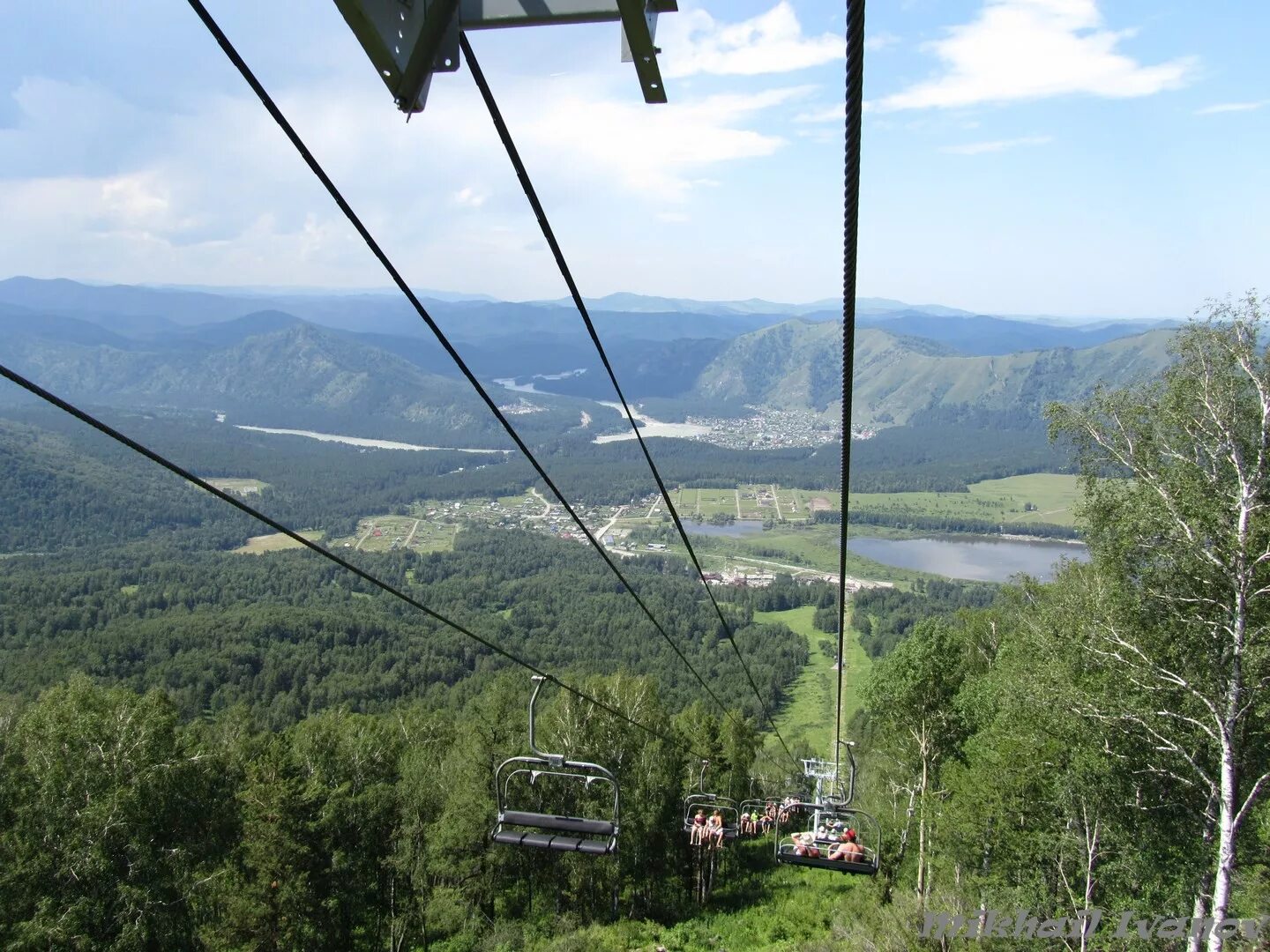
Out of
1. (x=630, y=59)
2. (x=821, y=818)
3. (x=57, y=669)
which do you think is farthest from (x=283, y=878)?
(x=57, y=669)

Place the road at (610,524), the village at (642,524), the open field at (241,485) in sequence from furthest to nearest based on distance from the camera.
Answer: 1. the open field at (241,485)
2. the road at (610,524)
3. the village at (642,524)

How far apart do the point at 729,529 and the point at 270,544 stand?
5667 cm

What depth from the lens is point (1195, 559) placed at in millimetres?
9133

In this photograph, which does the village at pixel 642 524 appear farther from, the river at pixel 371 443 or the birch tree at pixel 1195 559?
the birch tree at pixel 1195 559

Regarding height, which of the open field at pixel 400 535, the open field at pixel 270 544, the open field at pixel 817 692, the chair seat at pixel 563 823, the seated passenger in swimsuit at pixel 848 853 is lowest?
the open field at pixel 817 692

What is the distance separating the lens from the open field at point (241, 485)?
121 m

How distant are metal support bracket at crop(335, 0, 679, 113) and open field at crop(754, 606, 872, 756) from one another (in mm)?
36858

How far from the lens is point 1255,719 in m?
9.27

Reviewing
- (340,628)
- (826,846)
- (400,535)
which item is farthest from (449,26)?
(400,535)

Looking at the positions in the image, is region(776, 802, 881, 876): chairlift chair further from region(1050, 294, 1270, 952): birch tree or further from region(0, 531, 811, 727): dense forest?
region(0, 531, 811, 727): dense forest

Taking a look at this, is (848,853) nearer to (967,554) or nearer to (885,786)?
(885,786)

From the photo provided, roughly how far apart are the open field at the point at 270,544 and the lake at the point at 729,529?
148ft

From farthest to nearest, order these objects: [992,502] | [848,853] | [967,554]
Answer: [992,502] → [967,554] → [848,853]

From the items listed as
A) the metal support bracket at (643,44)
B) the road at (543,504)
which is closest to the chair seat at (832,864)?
the metal support bracket at (643,44)
